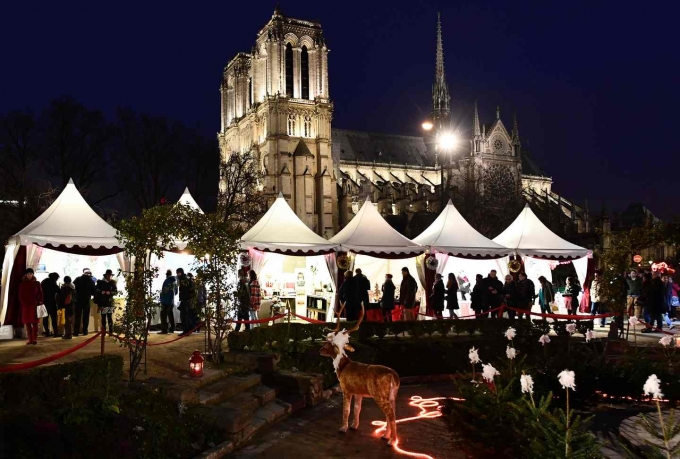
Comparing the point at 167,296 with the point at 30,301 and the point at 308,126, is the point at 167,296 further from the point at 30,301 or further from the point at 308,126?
the point at 308,126

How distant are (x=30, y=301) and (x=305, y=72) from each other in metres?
48.5

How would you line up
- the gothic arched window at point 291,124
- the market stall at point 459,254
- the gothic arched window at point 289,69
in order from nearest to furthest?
1. the market stall at point 459,254
2. the gothic arched window at point 291,124
3. the gothic arched window at point 289,69

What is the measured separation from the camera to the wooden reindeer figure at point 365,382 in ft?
22.2

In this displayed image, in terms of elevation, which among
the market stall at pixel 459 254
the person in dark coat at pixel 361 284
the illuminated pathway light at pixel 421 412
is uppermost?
the market stall at pixel 459 254

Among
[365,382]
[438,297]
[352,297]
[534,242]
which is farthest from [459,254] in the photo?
[365,382]

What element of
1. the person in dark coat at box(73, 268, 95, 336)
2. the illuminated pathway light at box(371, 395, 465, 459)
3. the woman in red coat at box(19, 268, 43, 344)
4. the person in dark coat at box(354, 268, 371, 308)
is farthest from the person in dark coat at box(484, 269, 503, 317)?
the woman in red coat at box(19, 268, 43, 344)

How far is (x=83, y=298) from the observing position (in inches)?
523

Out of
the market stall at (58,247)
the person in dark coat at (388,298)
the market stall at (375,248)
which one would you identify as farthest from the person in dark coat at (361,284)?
the market stall at (58,247)

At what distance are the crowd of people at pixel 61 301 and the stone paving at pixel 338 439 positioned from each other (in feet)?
18.6

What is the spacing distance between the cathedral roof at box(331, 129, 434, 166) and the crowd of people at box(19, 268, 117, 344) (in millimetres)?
58265

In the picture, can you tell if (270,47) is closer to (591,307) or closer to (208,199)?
(208,199)

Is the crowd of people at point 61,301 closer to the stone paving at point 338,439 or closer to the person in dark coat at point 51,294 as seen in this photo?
the person in dark coat at point 51,294

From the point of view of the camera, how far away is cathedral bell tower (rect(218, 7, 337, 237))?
5388 centimetres

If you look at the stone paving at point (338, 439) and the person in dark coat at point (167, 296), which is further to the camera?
the person in dark coat at point (167, 296)
